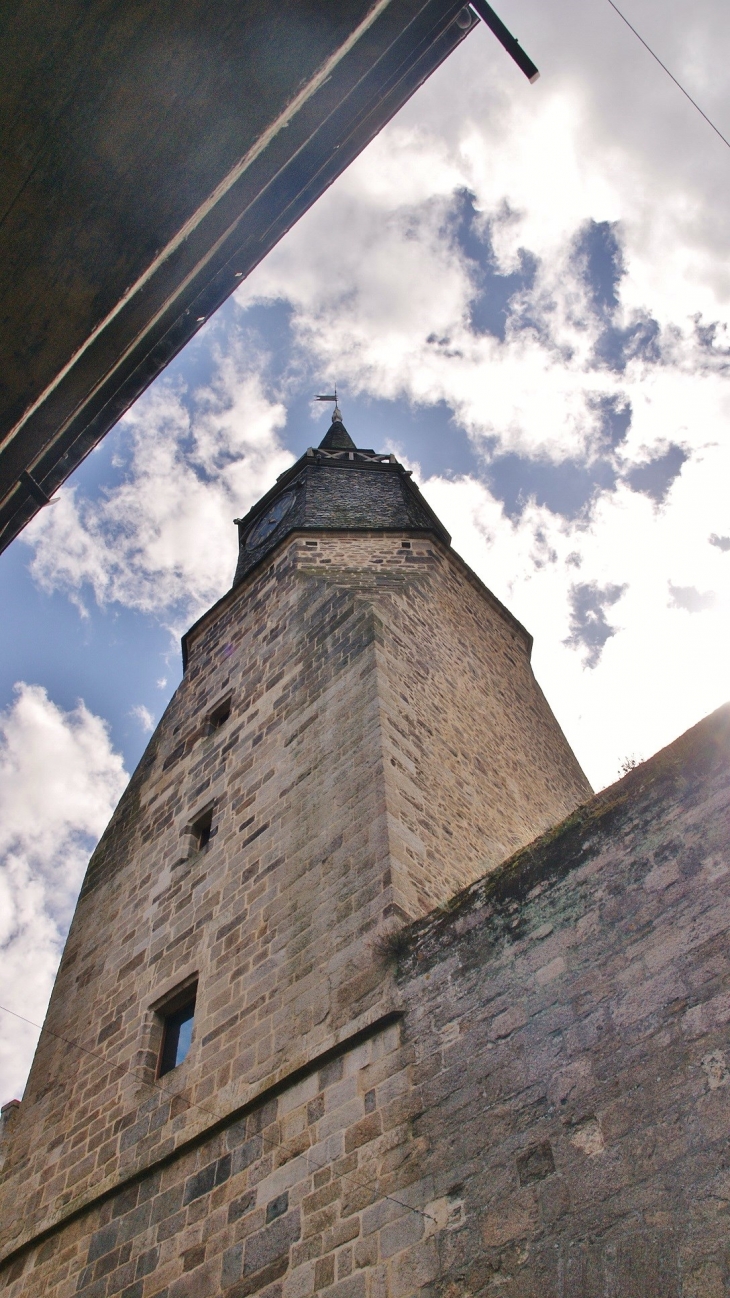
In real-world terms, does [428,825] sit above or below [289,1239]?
above

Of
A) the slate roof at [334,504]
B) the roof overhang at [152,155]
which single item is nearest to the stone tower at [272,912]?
the slate roof at [334,504]

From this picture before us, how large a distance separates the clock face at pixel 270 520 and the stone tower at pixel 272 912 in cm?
137

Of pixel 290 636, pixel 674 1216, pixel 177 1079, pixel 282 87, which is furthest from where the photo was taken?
pixel 290 636

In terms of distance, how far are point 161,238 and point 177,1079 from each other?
4.98m

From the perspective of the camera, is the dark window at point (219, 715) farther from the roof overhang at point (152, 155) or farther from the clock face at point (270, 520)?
the roof overhang at point (152, 155)

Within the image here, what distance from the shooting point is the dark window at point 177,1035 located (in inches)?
237

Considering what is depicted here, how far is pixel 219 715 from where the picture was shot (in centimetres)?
872

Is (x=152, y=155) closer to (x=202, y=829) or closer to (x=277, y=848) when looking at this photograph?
(x=277, y=848)

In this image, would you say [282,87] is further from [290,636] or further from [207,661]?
[207,661]

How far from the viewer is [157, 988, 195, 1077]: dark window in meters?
6.02

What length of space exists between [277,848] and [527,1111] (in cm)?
303

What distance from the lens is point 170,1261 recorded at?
15.3 ft

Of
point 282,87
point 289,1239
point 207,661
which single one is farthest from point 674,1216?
point 207,661

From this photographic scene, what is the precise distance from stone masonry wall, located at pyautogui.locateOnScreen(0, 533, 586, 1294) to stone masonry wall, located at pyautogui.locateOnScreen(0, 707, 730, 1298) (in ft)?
1.21
